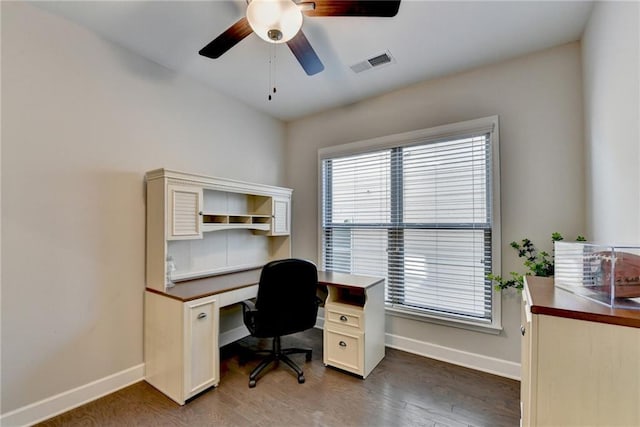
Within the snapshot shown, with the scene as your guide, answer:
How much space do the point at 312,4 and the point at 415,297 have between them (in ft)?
8.63

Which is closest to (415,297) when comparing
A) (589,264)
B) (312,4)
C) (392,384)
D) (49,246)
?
(392,384)

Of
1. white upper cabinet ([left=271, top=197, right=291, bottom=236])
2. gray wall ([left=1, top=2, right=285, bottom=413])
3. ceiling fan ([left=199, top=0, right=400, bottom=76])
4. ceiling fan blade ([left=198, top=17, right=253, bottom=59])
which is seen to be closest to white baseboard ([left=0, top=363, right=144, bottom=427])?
gray wall ([left=1, top=2, right=285, bottom=413])

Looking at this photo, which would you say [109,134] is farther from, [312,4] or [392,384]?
Result: [392,384]

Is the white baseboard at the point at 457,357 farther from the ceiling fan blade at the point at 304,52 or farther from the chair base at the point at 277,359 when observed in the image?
the ceiling fan blade at the point at 304,52

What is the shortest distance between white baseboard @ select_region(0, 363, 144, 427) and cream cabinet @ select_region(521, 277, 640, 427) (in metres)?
2.72

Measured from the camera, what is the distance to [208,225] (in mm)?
2662

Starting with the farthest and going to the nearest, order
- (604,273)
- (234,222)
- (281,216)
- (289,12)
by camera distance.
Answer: (281,216) → (234,222) → (289,12) → (604,273)

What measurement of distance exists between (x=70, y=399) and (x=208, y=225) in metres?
1.56

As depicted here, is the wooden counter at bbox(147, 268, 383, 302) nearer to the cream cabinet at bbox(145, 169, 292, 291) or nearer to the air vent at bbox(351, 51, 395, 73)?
the cream cabinet at bbox(145, 169, 292, 291)

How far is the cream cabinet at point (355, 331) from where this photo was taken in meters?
2.43

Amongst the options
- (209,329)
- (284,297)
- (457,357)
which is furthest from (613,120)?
→ (209,329)

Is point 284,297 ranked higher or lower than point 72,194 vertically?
lower

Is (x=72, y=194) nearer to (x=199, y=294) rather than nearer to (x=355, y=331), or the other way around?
(x=199, y=294)

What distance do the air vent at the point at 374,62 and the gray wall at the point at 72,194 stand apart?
1.72 metres
